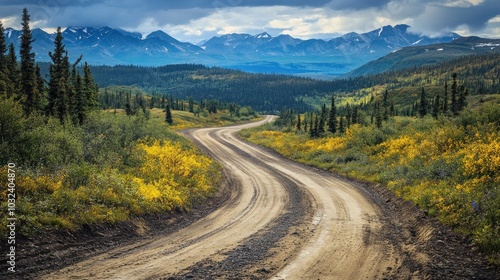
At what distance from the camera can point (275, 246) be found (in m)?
10.5

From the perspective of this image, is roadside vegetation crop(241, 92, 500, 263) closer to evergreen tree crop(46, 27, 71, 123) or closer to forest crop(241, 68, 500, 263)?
forest crop(241, 68, 500, 263)

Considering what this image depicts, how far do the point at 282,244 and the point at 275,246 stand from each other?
1.01 ft

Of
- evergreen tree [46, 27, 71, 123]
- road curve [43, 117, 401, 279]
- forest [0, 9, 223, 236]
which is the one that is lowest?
road curve [43, 117, 401, 279]

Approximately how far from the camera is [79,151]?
1600 centimetres

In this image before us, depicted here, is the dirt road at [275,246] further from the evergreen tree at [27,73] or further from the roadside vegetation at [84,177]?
the evergreen tree at [27,73]

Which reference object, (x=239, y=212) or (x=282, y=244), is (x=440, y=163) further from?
(x=282, y=244)

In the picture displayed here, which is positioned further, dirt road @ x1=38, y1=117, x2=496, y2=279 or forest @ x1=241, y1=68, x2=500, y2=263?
forest @ x1=241, y1=68, x2=500, y2=263

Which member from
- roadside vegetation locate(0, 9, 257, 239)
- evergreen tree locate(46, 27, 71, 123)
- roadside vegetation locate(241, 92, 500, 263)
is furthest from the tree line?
evergreen tree locate(46, 27, 71, 123)

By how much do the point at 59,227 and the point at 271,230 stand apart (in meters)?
6.75

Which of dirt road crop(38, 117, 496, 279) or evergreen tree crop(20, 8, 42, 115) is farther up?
evergreen tree crop(20, 8, 42, 115)

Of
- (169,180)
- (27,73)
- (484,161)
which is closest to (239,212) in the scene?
(169,180)

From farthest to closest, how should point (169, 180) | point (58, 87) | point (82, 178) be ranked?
point (58, 87) → point (169, 180) → point (82, 178)

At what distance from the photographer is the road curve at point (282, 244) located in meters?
8.52

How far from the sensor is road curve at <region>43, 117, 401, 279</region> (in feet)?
27.9
